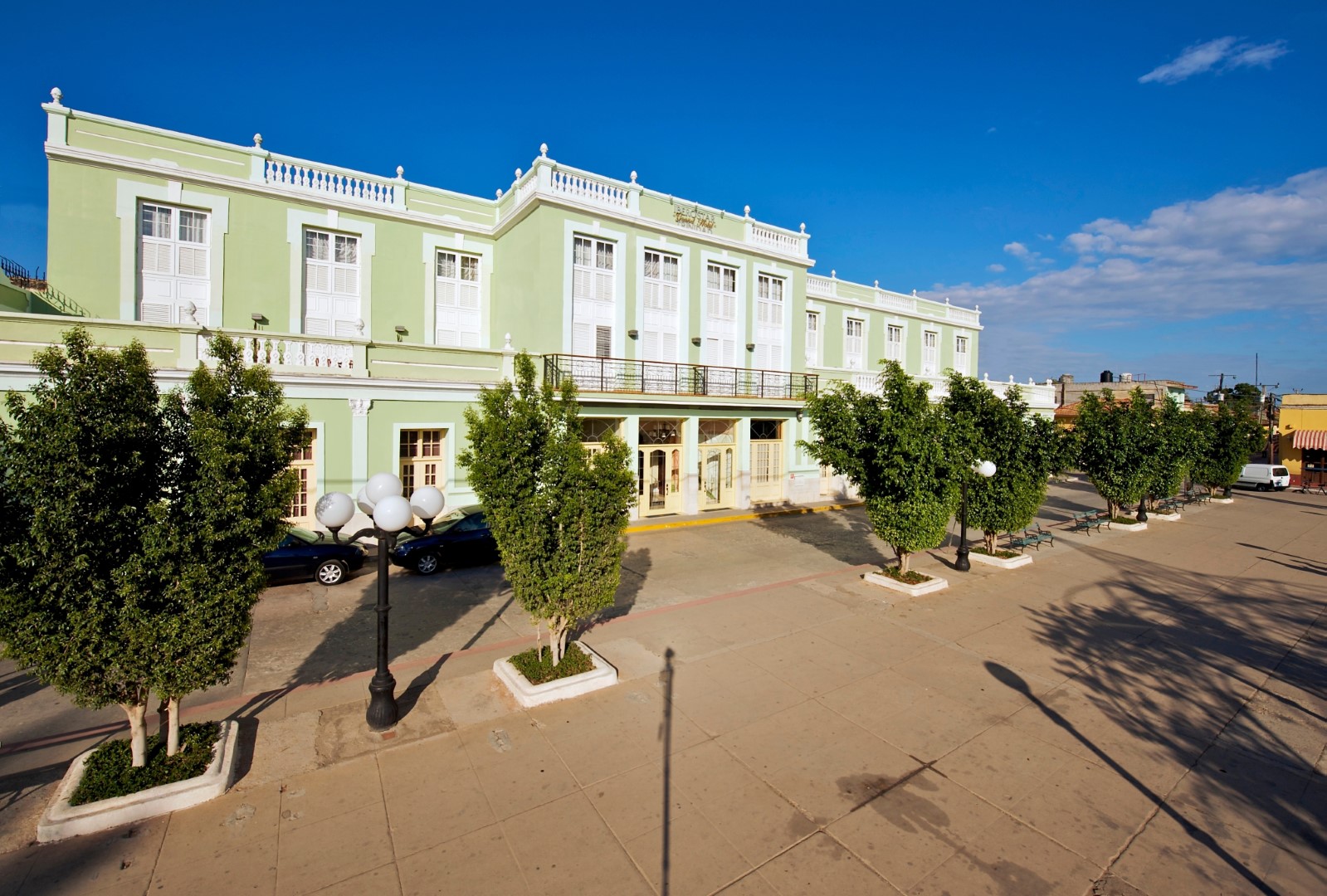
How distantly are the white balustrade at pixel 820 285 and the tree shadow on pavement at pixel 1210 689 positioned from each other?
55.4 ft

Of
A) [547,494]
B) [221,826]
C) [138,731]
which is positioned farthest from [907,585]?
[138,731]

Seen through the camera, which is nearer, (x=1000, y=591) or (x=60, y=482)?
(x=60, y=482)

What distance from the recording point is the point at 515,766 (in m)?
5.58

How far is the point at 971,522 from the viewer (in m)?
13.9

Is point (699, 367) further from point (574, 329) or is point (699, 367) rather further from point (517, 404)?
point (517, 404)

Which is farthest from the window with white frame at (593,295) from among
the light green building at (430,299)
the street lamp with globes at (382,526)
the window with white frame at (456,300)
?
the street lamp with globes at (382,526)

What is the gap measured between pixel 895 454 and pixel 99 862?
11.1 metres

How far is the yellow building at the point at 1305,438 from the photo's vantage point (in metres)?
34.5

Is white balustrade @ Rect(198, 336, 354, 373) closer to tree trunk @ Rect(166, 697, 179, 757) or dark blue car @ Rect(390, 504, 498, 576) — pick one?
dark blue car @ Rect(390, 504, 498, 576)

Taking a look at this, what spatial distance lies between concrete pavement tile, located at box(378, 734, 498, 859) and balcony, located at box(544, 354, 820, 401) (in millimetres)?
10620

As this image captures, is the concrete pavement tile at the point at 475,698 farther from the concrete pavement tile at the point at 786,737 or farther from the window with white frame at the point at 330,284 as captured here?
the window with white frame at the point at 330,284

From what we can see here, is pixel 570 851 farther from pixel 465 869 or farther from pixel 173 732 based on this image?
pixel 173 732

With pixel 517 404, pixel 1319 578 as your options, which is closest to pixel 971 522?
pixel 1319 578

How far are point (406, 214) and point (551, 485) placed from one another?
46.2ft
